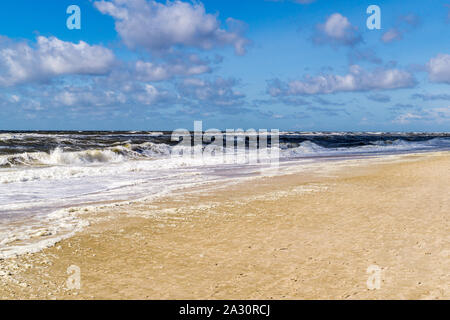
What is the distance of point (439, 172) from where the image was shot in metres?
15.0

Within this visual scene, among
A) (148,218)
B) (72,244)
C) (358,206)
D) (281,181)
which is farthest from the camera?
(281,181)

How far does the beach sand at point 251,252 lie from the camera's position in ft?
14.1

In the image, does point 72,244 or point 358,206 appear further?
point 358,206

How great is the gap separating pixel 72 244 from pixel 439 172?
1428 centimetres

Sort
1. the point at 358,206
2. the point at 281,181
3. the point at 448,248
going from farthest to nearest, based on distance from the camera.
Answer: the point at 281,181 → the point at 358,206 → the point at 448,248

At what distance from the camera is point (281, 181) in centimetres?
1436

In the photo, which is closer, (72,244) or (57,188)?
(72,244)

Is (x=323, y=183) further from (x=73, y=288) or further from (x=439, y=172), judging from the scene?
(x=73, y=288)

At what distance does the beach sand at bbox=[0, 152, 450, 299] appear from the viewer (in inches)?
169

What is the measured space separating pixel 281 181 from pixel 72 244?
9472 mm

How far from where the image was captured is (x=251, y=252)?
5.68 m
